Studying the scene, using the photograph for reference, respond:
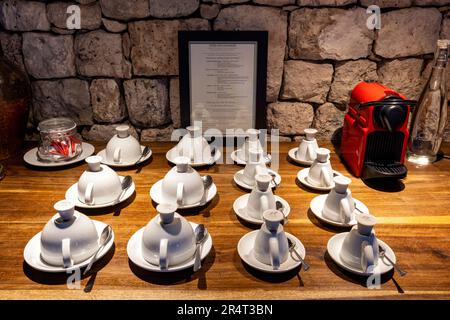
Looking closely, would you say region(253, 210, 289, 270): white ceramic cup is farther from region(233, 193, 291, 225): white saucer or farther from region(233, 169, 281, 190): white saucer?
region(233, 169, 281, 190): white saucer

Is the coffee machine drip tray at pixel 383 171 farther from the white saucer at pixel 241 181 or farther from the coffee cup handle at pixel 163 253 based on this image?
the coffee cup handle at pixel 163 253

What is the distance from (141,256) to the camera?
103 centimetres

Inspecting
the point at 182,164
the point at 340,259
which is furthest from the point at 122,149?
the point at 340,259

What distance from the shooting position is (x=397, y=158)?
1455 mm

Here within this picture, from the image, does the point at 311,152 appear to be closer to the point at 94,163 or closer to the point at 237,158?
the point at 237,158

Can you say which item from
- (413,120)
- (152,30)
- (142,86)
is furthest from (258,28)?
(413,120)

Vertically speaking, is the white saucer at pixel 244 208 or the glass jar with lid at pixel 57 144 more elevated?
the glass jar with lid at pixel 57 144

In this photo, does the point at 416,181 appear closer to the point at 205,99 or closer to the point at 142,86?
the point at 205,99

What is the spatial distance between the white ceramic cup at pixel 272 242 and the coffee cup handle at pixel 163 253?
21 centimetres

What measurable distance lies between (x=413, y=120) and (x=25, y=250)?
1.42 m

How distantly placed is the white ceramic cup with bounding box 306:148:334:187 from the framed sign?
42 cm

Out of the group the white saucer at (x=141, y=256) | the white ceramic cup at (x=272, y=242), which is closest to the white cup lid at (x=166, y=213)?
the white saucer at (x=141, y=256)

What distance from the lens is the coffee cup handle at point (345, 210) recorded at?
1143mm

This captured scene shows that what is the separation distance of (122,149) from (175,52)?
1.47 ft
